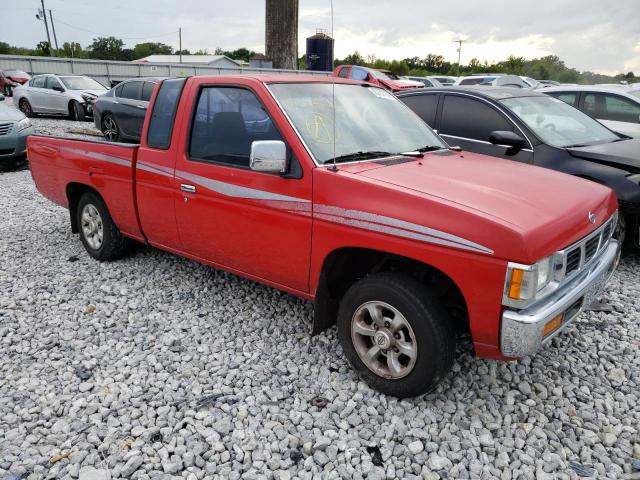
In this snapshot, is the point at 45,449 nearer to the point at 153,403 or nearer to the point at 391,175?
the point at 153,403

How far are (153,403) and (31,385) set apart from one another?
0.84 meters

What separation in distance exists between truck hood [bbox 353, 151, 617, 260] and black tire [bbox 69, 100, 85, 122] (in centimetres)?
1600

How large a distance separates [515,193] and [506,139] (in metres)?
2.49

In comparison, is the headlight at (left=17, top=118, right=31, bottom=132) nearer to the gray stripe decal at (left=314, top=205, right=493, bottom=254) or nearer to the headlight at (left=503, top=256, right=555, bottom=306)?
the gray stripe decal at (left=314, top=205, right=493, bottom=254)

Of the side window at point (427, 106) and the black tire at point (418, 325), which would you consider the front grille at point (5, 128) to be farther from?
the black tire at point (418, 325)

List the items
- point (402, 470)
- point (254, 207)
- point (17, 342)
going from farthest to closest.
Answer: point (17, 342) < point (254, 207) < point (402, 470)

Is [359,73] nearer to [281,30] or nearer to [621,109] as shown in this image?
[281,30]

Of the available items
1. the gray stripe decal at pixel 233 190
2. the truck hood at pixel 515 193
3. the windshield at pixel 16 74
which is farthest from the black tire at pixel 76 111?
the truck hood at pixel 515 193

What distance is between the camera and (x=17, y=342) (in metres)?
3.66

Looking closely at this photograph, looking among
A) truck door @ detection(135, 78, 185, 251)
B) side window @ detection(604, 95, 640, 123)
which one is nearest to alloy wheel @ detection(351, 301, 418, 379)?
truck door @ detection(135, 78, 185, 251)

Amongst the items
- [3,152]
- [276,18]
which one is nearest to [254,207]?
[3,152]

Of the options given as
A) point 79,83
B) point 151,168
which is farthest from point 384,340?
point 79,83

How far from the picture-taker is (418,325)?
2734 millimetres

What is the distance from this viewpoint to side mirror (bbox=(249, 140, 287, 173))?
301cm
